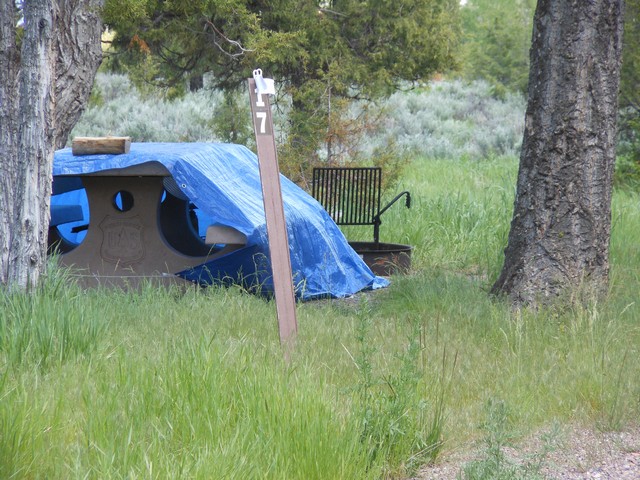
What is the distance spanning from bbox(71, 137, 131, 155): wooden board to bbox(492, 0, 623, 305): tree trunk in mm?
3685

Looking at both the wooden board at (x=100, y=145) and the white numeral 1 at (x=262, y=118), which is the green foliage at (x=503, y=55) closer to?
the wooden board at (x=100, y=145)

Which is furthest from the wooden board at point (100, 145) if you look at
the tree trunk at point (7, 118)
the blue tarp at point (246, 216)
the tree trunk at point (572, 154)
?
the tree trunk at point (572, 154)

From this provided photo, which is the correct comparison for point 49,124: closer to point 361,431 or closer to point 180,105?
Answer: point 361,431

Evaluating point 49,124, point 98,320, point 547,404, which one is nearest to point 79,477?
point 98,320

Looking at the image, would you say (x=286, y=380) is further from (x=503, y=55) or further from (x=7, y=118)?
(x=503, y=55)

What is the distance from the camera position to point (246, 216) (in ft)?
27.3

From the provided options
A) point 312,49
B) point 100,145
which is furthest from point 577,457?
point 312,49

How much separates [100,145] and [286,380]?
5026 millimetres

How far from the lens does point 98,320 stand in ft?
17.2

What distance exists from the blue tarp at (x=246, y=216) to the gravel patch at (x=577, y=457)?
3.96m

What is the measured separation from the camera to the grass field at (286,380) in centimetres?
364

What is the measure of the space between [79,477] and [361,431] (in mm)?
1192

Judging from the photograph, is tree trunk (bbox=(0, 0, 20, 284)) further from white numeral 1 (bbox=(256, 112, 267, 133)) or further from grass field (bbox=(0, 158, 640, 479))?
white numeral 1 (bbox=(256, 112, 267, 133))

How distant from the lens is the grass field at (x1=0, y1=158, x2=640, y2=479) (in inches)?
143
